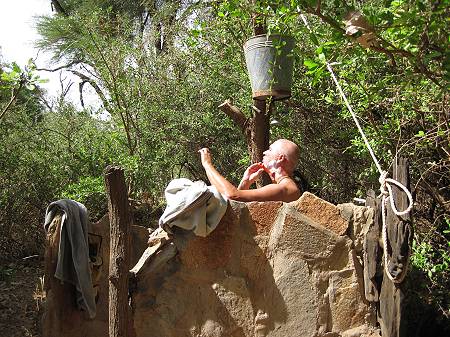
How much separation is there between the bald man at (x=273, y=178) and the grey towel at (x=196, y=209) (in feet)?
0.82

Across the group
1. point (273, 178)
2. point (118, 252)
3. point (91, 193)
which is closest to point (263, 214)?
point (273, 178)

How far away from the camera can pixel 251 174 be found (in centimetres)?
419

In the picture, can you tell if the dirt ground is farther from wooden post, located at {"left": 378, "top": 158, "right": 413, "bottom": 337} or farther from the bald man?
wooden post, located at {"left": 378, "top": 158, "right": 413, "bottom": 337}

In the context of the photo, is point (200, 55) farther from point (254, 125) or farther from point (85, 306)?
point (85, 306)

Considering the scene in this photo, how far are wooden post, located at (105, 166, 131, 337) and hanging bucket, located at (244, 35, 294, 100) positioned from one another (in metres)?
1.90

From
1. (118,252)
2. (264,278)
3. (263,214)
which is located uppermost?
(263,214)

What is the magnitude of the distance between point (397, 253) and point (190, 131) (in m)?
4.90

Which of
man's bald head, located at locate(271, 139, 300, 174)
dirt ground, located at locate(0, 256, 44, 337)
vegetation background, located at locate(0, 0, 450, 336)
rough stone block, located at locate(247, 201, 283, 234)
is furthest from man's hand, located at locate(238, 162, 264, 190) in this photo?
dirt ground, located at locate(0, 256, 44, 337)

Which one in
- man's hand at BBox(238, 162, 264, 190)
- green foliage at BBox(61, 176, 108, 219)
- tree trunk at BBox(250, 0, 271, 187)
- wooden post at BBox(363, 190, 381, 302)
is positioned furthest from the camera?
green foliage at BBox(61, 176, 108, 219)

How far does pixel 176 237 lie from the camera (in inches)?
143

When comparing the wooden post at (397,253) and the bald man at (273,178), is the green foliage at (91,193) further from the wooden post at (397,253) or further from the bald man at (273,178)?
the wooden post at (397,253)

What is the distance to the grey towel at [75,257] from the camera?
3.97m

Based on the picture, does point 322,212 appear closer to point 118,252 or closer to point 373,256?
point 373,256

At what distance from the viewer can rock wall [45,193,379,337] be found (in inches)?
139
